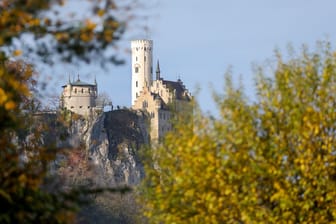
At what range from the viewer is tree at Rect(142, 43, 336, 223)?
22.8 m

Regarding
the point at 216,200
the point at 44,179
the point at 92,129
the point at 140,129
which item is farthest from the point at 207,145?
the point at 140,129

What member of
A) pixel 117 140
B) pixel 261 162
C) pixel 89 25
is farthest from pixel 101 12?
pixel 117 140

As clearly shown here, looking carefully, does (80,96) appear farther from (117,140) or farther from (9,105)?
(9,105)

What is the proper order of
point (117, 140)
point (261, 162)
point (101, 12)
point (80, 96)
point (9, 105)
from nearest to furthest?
point (9, 105), point (101, 12), point (261, 162), point (117, 140), point (80, 96)

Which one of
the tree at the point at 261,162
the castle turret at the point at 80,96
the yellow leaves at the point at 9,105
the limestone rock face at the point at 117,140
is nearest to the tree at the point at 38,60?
the yellow leaves at the point at 9,105

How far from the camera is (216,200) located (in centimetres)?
2280

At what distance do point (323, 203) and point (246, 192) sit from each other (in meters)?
1.57

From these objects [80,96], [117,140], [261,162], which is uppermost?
[80,96]

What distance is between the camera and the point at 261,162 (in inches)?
908

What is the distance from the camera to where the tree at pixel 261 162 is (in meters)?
22.8

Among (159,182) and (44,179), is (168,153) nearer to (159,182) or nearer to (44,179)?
(159,182)

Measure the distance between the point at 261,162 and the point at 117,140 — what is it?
530ft

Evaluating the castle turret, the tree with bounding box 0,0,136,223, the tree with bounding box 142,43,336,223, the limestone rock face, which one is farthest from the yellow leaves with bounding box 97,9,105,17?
the castle turret

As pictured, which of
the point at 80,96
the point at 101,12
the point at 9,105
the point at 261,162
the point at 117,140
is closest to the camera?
the point at 9,105
